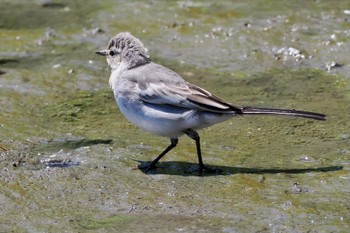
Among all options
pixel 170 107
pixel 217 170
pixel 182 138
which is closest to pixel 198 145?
pixel 217 170

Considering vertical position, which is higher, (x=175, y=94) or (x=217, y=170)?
(x=175, y=94)

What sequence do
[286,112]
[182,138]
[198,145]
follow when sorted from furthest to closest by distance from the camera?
[182,138], [198,145], [286,112]

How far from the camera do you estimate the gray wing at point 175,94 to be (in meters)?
6.75

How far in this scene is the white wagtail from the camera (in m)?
6.75

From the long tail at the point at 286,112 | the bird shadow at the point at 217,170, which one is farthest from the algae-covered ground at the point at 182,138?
the long tail at the point at 286,112

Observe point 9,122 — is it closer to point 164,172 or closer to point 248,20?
point 164,172

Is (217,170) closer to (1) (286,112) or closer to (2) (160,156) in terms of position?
(2) (160,156)

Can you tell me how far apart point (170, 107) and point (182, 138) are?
37.7 inches

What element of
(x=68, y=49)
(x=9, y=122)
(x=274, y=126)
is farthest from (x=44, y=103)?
(x=274, y=126)

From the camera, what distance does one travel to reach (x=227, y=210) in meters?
5.98

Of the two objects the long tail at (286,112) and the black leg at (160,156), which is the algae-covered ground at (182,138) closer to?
the black leg at (160,156)

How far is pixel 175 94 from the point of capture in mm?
6891

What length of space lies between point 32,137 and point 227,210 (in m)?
2.36

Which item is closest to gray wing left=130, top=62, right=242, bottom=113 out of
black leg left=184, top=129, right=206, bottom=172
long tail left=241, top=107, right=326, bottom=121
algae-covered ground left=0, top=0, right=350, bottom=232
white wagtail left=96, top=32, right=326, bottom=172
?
white wagtail left=96, top=32, right=326, bottom=172
